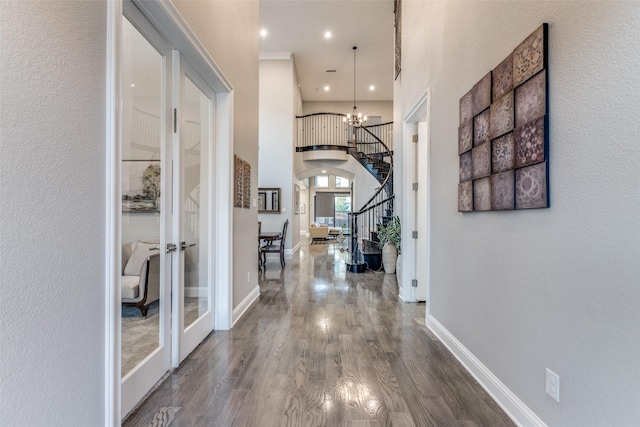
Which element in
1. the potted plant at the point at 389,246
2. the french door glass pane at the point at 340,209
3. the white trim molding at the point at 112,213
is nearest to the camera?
the white trim molding at the point at 112,213

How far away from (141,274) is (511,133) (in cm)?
235

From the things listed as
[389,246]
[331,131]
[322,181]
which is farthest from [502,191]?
[322,181]

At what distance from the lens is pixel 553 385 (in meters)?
1.46

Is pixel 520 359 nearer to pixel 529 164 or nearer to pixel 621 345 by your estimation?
pixel 621 345

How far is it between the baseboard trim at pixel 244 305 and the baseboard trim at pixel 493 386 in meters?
1.99

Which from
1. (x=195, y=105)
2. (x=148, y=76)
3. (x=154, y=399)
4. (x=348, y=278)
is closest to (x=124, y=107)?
(x=148, y=76)

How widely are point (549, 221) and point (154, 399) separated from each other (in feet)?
7.73

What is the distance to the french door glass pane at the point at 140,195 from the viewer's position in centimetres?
178

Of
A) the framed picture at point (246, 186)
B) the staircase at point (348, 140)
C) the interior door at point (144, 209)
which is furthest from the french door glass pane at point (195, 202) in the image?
the staircase at point (348, 140)

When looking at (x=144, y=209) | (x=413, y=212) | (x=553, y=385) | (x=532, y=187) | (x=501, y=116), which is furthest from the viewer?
(x=413, y=212)

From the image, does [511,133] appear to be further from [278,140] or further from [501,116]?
[278,140]

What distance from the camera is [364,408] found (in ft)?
5.98

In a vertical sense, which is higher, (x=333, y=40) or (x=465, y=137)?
(x=333, y=40)

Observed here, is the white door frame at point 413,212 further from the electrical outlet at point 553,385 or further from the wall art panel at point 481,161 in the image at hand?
the electrical outlet at point 553,385
